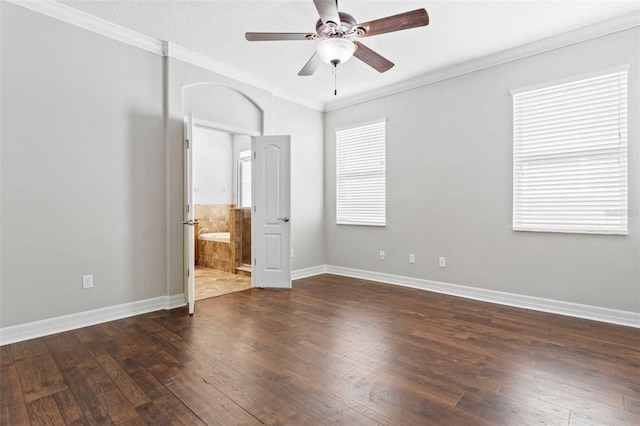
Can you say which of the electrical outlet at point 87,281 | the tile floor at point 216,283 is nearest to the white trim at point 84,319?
the electrical outlet at point 87,281

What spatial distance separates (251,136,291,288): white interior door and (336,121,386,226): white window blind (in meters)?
1.26

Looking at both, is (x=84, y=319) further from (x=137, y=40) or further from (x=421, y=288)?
(x=421, y=288)

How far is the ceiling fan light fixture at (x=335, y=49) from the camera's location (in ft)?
8.55

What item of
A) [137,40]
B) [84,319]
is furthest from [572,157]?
[84,319]

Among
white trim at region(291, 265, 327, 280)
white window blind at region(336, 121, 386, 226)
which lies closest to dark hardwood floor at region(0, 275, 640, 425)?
white trim at region(291, 265, 327, 280)


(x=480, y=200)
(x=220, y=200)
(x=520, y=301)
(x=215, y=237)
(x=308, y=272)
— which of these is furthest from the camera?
(x=220, y=200)

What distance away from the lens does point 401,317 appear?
339 cm

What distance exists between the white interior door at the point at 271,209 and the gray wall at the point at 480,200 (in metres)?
1.33

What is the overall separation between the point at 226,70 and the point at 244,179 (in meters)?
3.33

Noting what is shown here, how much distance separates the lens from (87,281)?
3189 mm

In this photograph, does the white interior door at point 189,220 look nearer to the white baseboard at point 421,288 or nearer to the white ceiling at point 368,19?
the white baseboard at point 421,288

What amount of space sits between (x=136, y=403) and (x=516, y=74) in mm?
4739

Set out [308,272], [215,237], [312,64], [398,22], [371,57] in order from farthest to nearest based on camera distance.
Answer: [215,237]
[308,272]
[312,64]
[371,57]
[398,22]

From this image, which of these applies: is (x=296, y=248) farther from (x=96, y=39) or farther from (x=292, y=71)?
(x=96, y=39)
